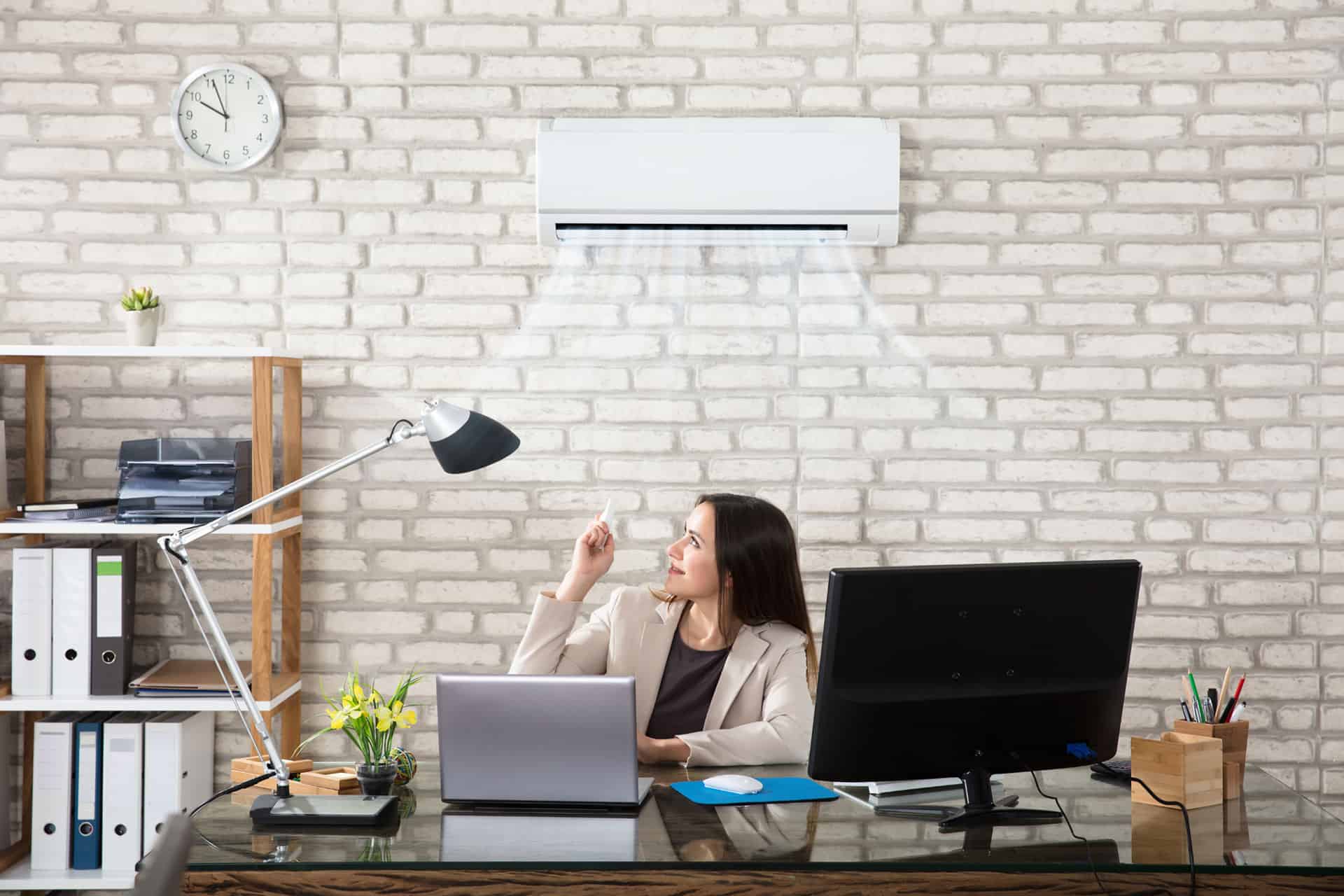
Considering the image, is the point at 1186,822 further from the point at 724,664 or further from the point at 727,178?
the point at 727,178

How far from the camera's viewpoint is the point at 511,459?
315 centimetres

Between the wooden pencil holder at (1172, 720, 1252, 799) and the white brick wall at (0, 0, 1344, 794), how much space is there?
3.49 ft

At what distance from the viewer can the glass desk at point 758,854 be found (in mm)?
1615

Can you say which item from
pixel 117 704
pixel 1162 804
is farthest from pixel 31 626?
pixel 1162 804

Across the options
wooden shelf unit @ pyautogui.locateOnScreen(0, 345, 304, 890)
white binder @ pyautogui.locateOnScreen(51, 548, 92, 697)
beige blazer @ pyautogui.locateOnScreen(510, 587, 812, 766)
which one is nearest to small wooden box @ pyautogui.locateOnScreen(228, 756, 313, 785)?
beige blazer @ pyautogui.locateOnScreen(510, 587, 812, 766)

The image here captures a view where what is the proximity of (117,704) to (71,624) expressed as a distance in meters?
0.23

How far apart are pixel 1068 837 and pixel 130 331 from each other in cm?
240

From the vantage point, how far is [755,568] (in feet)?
8.54

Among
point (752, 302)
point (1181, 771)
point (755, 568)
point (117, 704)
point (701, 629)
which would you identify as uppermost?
point (752, 302)

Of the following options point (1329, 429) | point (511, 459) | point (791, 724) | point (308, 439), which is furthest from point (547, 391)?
point (1329, 429)

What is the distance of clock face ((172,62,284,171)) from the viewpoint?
10.1ft

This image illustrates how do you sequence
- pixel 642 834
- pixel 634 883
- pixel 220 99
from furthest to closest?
pixel 220 99 < pixel 642 834 < pixel 634 883

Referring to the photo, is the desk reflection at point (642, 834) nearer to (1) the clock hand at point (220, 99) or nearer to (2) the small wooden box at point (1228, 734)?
(2) the small wooden box at point (1228, 734)

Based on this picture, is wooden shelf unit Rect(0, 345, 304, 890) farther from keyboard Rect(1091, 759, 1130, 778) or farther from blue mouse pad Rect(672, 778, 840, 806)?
keyboard Rect(1091, 759, 1130, 778)
